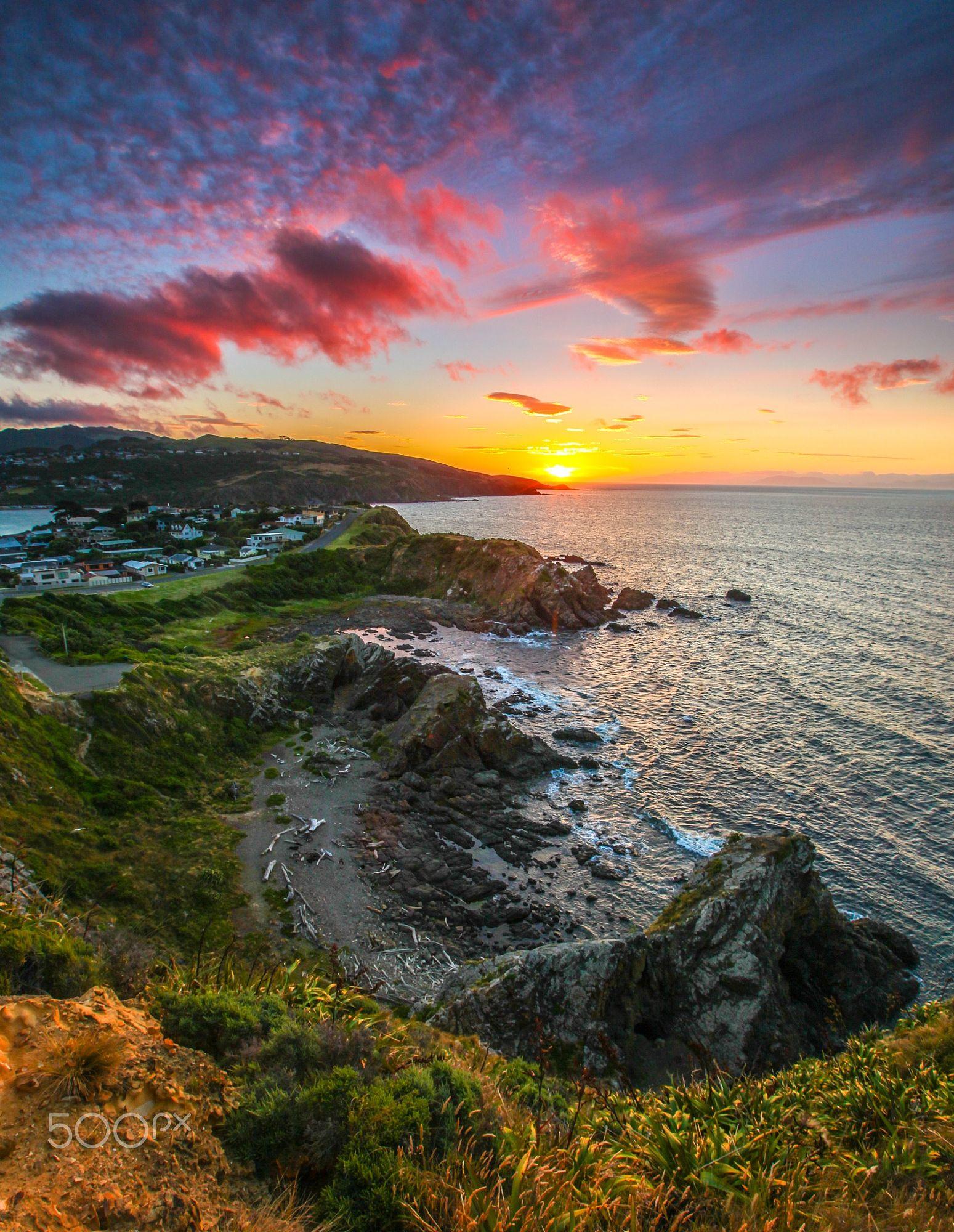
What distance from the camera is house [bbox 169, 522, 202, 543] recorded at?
107m

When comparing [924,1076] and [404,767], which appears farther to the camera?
[404,767]

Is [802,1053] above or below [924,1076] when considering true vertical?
below

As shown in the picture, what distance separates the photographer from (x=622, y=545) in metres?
146

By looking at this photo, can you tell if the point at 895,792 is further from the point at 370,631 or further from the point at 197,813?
the point at 370,631

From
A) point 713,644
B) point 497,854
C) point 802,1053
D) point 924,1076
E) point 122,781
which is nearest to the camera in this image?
point 924,1076

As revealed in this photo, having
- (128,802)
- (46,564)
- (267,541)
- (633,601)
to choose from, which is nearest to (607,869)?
(128,802)

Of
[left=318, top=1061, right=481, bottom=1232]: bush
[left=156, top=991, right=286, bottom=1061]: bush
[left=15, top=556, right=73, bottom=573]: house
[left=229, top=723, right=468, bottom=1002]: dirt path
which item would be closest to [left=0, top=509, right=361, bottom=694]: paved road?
[left=229, top=723, right=468, bottom=1002]: dirt path

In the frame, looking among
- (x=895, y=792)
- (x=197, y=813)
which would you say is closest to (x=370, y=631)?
(x=197, y=813)

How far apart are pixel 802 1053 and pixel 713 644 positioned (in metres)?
50.1

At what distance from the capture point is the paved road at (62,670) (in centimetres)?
3136

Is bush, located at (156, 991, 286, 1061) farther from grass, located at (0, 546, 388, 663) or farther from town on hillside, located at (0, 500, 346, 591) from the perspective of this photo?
town on hillside, located at (0, 500, 346, 591)

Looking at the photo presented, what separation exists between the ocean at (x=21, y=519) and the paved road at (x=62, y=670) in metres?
81.0

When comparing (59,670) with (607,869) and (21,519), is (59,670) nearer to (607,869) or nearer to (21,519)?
(607,869)

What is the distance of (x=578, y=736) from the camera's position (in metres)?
40.3
